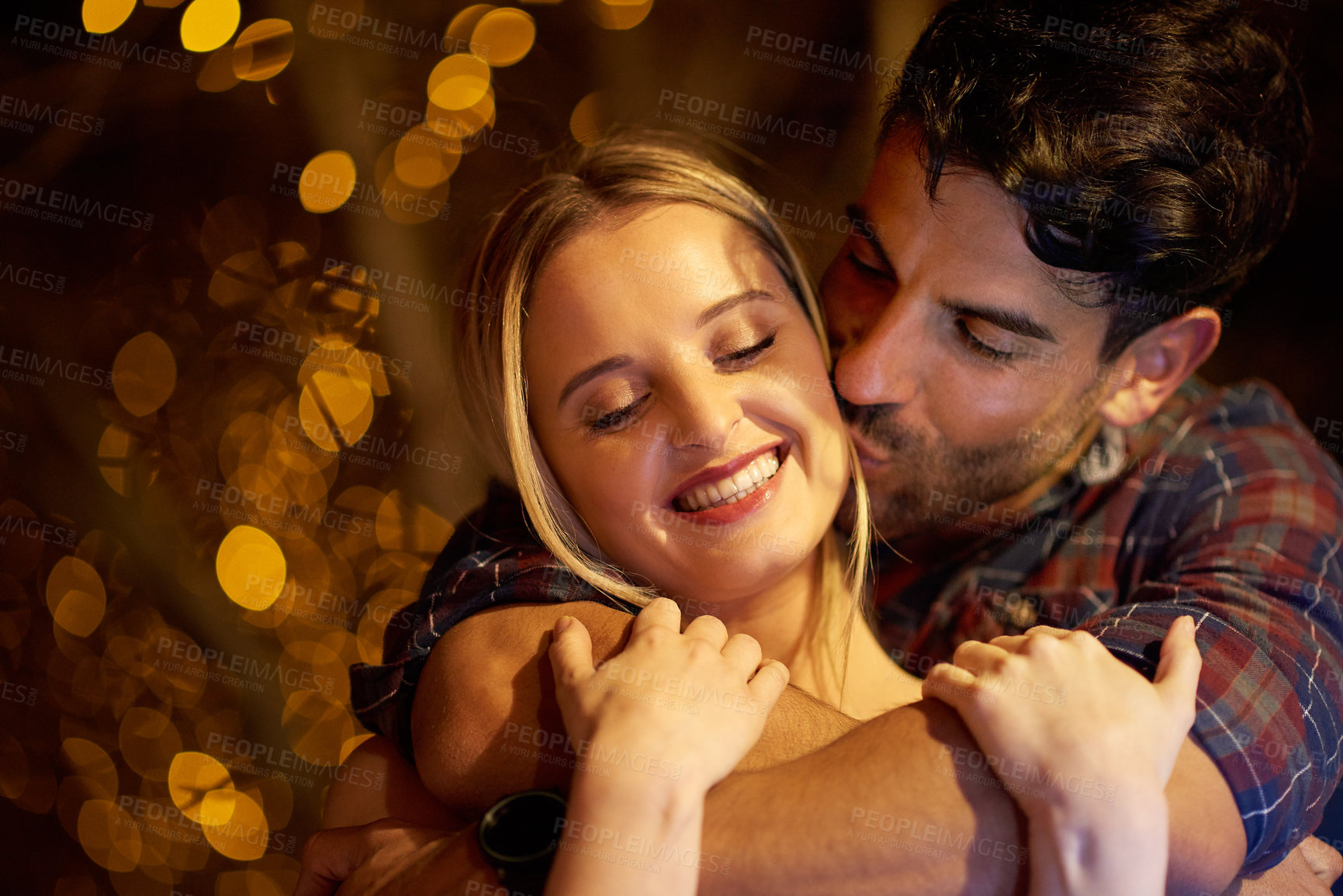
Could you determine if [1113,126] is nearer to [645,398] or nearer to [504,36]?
[645,398]

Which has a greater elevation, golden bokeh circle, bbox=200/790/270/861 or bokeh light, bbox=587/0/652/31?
bokeh light, bbox=587/0/652/31

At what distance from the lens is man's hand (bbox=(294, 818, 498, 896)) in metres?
0.94

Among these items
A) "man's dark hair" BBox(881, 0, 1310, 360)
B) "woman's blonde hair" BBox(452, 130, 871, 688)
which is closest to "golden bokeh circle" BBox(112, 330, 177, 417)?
"woman's blonde hair" BBox(452, 130, 871, 688)

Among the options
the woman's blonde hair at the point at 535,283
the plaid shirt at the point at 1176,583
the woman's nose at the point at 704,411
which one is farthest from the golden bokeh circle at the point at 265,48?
the woman's nose at the point at 704,411

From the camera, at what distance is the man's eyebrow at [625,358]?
118 cm

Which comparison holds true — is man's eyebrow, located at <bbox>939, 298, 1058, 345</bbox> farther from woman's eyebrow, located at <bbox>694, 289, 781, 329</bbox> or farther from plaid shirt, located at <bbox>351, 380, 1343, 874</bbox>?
plaid shirt, located at <bbox>351, 380, 1343, 874</bbox>

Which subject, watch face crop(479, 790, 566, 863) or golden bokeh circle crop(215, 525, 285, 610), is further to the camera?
golden bokeh circle crop(215, 525, 285, 610)

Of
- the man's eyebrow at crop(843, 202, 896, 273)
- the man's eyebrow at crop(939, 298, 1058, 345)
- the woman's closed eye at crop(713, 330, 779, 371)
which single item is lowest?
the woman's closed eye at crop(713, 330, 779, 371)

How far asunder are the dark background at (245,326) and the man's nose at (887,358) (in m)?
0.45

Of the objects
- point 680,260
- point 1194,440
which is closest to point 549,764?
point 680,260

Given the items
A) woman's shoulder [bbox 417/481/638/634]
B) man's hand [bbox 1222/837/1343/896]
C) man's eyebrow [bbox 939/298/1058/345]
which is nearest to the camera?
man's hand [bbox 1222/837/1343/896]

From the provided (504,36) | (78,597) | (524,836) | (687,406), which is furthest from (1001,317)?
(78,597)

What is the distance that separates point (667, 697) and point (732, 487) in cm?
37

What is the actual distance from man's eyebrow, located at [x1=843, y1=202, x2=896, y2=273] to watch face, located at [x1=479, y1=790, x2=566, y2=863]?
944mm
